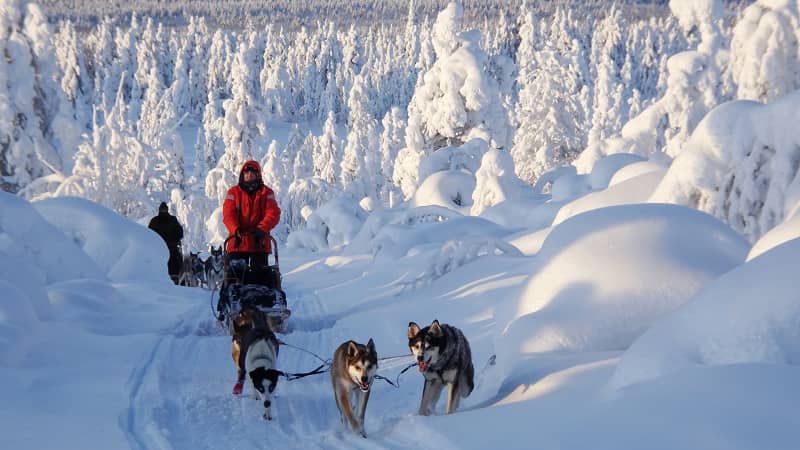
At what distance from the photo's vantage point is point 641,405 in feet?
12.2

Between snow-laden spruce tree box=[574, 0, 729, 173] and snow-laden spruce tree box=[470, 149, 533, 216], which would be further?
snow-laden spruce tree box=[574, 0, 729, 173]

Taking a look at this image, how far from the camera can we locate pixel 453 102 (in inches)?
1179

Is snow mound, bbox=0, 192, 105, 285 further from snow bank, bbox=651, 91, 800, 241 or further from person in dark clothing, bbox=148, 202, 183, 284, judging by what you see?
snow bank, bbox=651, 91, 800, 241

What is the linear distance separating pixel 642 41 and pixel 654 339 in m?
117

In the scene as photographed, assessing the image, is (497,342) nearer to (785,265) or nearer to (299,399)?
(299,399)

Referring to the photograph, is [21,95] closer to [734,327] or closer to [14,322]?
[14,322]

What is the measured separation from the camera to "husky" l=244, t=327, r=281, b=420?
573cm

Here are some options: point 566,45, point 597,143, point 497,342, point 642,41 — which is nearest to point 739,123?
point 497,342

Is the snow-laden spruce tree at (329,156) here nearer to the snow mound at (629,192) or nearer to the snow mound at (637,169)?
the snow mound at (637,169)

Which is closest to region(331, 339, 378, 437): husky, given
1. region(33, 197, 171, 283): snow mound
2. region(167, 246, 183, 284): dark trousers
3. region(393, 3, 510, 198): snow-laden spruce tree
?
region(33, 197, 171, 283): snow mound

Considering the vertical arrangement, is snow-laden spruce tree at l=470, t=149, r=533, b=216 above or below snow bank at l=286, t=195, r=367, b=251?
above

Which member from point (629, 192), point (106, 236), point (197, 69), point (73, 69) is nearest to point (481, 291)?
point (629, 192)

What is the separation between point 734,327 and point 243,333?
13.7 ft

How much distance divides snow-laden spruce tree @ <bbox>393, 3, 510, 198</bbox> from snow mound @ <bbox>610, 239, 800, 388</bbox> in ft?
84.4
